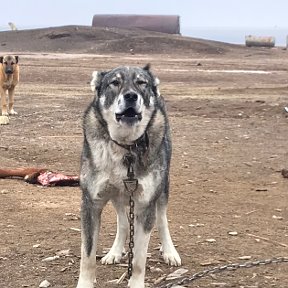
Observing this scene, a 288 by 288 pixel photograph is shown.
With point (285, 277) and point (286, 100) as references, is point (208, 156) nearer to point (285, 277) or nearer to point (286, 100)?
point (285, 277)

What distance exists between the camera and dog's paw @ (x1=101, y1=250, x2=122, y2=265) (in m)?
6.79

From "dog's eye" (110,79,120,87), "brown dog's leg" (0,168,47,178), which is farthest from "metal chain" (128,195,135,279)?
"brown dog's leg" (0,168,47,178)

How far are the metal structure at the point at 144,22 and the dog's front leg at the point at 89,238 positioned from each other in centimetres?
5759

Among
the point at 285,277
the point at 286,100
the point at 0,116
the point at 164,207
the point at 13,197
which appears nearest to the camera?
the point at 285,277

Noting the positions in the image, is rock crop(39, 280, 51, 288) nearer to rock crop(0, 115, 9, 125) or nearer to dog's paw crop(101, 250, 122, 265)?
dog's paw crop(101, 250, 122, 265)

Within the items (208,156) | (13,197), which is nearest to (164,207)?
(13,197)

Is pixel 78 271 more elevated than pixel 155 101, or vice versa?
pixel 155 101

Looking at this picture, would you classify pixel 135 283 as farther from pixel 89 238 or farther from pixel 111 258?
pixel 111 258

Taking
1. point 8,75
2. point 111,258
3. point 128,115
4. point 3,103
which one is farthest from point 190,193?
point 8,75

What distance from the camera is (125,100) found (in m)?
5.75

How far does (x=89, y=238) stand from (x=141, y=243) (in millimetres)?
399

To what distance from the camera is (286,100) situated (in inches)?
779

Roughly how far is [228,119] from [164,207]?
31.7 ft

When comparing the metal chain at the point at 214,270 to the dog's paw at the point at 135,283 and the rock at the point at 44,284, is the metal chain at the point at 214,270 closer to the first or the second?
the dog's paw at the point at 135,283
